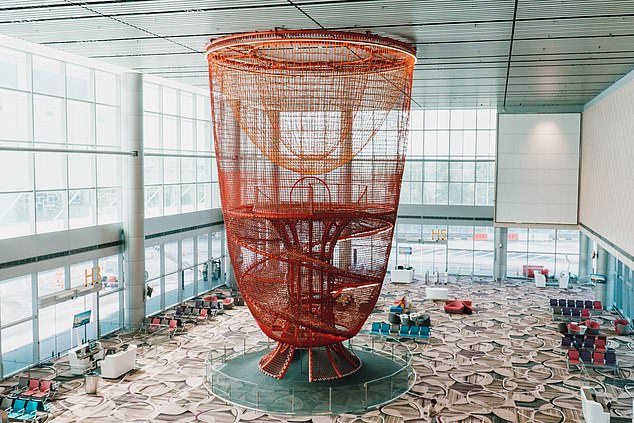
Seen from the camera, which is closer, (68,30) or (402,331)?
(68,30)

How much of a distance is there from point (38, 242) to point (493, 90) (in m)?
15.4

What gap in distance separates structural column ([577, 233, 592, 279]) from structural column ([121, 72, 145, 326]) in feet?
69.7

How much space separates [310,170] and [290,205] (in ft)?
2.98

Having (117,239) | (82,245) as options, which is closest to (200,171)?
(117,239)

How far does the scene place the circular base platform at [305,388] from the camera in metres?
13.8

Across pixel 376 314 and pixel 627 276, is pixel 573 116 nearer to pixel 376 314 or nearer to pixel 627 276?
pixel 627 276

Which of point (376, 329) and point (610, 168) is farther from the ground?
point (610, 168)

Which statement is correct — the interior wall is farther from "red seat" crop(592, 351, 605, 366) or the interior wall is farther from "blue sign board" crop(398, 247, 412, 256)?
"blue sign board" crop(398, 247, 412, 256)

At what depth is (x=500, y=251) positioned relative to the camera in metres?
31.7

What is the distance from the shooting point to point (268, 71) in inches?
516

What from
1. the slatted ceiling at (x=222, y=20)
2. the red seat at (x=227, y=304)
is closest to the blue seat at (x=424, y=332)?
the red seat at (x=227, y=304)

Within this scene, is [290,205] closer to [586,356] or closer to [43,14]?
[43,14]

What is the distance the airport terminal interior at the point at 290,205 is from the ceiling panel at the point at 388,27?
0.27 feet

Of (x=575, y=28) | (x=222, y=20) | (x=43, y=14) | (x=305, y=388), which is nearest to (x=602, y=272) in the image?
(x=305, y=388)
